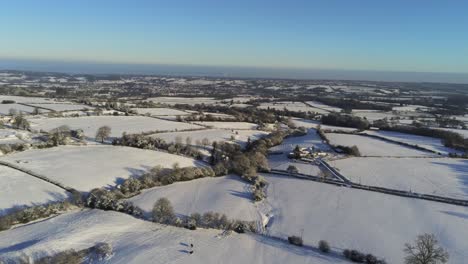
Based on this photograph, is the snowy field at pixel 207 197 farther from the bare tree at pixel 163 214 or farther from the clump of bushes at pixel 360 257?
the clump of bushes at pixel 360 257

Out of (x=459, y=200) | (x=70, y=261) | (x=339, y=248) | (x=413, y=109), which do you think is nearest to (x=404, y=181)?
(x=459, y=200)

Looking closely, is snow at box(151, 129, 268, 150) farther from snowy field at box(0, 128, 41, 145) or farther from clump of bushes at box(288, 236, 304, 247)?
clump of bushes at box(288, 236, 304, 247)

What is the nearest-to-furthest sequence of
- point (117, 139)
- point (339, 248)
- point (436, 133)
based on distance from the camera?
point (339, 248)
point (117, 139)
point (436, 133)

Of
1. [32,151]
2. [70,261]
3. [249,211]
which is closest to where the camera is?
[70,261]

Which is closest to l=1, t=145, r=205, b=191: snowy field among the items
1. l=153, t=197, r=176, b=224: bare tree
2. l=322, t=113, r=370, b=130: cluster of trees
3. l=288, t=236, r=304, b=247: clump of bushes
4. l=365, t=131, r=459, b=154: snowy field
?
l=153, t=197, r=176, b=224: bare tree

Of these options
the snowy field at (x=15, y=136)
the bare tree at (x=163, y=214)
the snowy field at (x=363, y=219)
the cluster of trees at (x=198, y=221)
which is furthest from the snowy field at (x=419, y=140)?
the snowy field at (x=15, y=136)

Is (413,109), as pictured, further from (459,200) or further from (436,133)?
(459,200)
